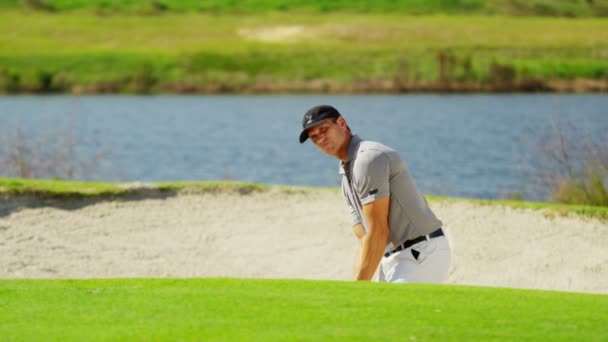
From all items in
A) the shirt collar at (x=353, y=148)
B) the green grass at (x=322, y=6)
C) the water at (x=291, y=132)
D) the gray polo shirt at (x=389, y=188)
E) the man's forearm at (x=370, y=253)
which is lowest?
the green grass at (x=322, y=6)

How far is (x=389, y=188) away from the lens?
23.6 ft

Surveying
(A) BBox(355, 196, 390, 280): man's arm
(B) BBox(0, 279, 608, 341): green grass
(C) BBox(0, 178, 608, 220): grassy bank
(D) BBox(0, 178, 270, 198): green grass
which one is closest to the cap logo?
(A) BBox(355, 196, 390, 280): man's arm

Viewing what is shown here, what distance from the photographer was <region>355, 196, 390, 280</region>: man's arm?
281 inches

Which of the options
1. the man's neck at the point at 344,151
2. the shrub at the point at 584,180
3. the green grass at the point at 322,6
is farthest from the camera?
the green grass at the point at 322,6

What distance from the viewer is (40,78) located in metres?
69.7

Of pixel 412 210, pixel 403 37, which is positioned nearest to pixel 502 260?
pixel 412 210

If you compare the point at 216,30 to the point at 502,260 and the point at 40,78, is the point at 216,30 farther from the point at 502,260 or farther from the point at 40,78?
the point at 502,260

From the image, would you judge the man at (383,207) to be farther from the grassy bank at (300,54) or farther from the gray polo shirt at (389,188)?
the grassy bank at (300,54)

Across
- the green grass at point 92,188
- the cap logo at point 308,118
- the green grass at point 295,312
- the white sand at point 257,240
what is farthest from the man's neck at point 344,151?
the green grass at point 92,188

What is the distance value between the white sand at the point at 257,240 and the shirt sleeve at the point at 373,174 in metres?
4.41

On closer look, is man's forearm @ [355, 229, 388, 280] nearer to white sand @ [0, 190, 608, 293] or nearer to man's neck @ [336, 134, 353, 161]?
man's neck @ [336, 134, 353, 161]

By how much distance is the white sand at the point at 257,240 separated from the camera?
37.6 ft

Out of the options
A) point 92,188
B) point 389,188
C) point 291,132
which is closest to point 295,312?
point 389,188

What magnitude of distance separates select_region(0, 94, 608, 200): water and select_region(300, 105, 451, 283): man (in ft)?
29.6
